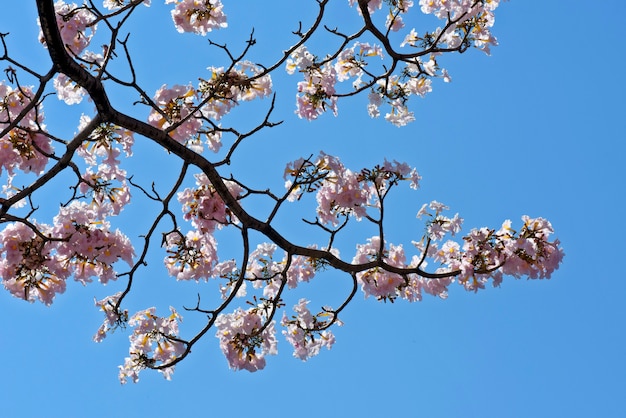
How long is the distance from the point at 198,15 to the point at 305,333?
2.14 meters

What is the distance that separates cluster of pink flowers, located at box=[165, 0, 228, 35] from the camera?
447cm

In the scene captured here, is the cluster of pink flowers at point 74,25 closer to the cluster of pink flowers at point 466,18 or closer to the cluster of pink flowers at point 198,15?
the cluster of pink flowers at point 198,15

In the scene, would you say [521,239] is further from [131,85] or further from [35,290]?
[35,290]

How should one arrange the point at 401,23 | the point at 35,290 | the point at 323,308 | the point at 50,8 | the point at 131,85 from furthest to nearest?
the point at 401,23 < the point at 323,308 < the point at 35,290 < the point at 131,85 < the point at 50,8

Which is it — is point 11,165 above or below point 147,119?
below

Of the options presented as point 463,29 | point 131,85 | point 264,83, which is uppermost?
point 463,29

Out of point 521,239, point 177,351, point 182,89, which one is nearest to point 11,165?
point 182,89

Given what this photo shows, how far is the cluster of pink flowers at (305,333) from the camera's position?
452 cm

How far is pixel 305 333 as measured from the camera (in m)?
4.58

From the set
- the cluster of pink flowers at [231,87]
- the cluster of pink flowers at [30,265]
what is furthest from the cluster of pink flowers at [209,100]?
the cluster of pink flowers at [30,265]

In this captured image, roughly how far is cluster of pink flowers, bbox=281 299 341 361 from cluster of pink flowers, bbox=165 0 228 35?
73.1 inches

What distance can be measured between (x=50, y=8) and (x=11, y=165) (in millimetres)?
1128

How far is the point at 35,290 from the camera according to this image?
159 inches

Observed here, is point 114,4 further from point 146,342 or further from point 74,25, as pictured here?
point 146,342
